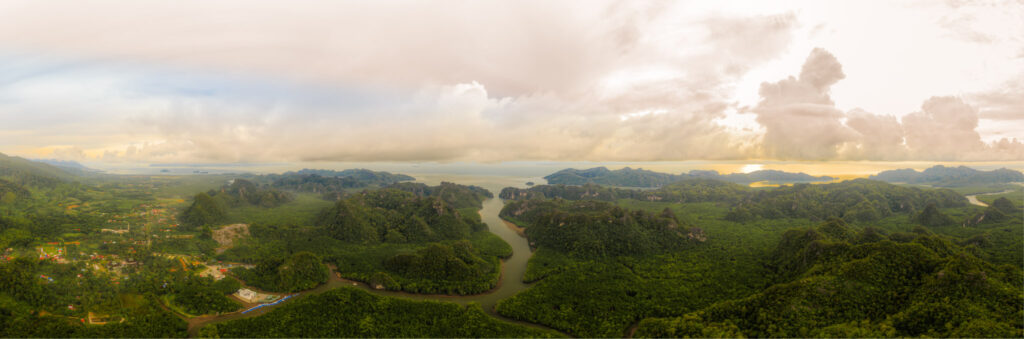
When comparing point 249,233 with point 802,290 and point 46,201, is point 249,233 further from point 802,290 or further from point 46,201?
point 802,290

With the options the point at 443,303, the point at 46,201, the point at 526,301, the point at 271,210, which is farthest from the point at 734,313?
the point at 46,201

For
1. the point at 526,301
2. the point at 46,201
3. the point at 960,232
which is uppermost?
the point at 46,201

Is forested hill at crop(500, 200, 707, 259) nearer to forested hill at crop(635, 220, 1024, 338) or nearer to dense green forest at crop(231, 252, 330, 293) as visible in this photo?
forested hill at crop(635, 220, 1024, 338)

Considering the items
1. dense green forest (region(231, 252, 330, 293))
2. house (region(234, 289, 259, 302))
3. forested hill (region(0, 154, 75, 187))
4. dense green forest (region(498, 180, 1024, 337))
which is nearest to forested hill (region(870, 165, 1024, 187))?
dense green forest (region(498, 180, 1024, 337))

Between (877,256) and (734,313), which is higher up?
(877,256)

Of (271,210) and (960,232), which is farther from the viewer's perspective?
(271,210)

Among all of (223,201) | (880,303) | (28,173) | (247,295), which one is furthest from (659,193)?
(28,173)
